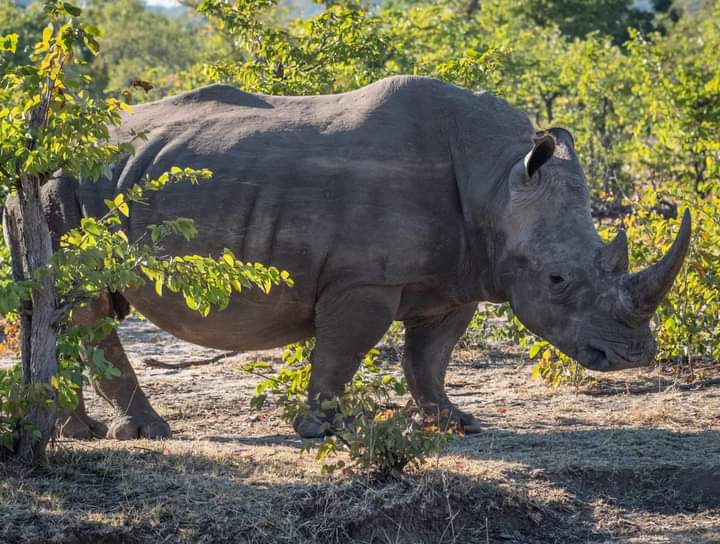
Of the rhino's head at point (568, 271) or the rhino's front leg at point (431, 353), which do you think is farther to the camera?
the rhino's front leg at point (431, 353)

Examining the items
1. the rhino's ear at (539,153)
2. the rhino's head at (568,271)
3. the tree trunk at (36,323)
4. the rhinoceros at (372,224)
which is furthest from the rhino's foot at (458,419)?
the tree trunk at (36,323)

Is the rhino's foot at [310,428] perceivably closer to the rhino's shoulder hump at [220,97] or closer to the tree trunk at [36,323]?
the tree trunk at [36,323]

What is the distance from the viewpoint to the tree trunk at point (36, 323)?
5969mm

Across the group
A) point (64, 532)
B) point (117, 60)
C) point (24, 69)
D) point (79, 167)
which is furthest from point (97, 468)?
point (117, 60)

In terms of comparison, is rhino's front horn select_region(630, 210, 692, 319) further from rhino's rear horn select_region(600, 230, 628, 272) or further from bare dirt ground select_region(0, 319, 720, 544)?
bare dirt ground select_region(0, 319, 720, 544)

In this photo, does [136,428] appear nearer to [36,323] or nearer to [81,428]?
[81,428]

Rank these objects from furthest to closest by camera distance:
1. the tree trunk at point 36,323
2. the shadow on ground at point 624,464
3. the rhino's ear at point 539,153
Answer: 1. the rhino's ear at point 539,153
2. the shadow on ground at point 624,464
3. the tree trunk at point 36,323

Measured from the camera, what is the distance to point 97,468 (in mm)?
6102

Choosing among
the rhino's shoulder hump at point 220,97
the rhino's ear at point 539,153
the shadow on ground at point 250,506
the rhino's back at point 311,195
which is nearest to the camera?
the shadow on ground at point 250,506

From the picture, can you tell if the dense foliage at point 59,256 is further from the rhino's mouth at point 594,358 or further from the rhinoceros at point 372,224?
the rhino's mouth at point 594,358

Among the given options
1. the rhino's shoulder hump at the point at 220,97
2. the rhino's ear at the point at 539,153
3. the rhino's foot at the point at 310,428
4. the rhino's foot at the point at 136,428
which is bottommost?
the rhino's foot at the point at 136,428

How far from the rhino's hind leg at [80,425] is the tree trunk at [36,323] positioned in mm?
1321

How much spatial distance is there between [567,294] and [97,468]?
8.79 ft

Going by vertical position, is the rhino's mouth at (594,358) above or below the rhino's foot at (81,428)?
above
